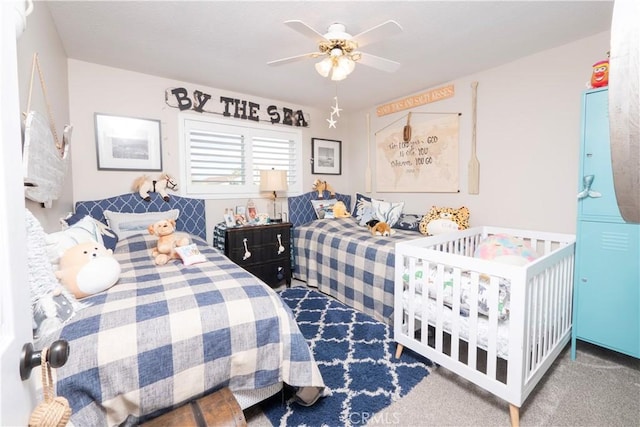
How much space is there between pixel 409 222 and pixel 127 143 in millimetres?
3016

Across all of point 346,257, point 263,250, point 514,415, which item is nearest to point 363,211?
point 346,257

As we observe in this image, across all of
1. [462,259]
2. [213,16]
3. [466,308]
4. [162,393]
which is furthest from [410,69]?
[162,393]

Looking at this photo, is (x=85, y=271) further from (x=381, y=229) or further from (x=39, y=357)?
(x=381, y=229)

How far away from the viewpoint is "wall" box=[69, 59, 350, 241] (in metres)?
2.53

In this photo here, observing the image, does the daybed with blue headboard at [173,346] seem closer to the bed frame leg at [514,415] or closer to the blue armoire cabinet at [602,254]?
the bed frame leg at [514,415]

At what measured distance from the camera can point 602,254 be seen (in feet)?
5.79

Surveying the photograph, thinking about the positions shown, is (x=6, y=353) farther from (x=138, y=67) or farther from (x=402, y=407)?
(x=138, y=67)

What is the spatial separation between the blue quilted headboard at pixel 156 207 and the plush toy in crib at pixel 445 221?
94.6 inches

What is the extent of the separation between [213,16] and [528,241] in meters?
2.96

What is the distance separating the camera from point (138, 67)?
8.68 feet

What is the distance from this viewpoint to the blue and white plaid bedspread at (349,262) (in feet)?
7.85

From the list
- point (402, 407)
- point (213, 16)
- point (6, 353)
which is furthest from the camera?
point (213, 16)

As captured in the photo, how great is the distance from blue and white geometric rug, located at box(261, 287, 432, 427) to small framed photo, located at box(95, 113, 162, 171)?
2113mm

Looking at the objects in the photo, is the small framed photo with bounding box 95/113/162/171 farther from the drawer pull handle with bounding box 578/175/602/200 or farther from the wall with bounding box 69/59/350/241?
the drawer pull handle with bounding box 578/175/602/200
